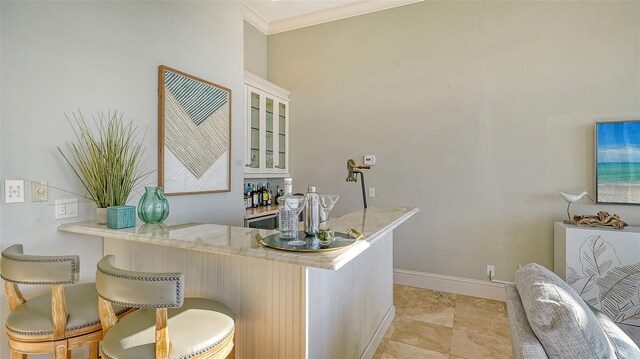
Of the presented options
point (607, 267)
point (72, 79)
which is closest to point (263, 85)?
point (72, 79)

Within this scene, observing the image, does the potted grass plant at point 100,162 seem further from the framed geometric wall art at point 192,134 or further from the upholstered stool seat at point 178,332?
the upholstered stool seat at point 178,332

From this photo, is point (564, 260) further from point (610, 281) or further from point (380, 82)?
point (380, 82)

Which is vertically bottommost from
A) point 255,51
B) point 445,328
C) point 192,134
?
point 445,328

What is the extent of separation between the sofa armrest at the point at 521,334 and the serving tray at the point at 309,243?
654mm

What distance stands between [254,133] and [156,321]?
272 cm

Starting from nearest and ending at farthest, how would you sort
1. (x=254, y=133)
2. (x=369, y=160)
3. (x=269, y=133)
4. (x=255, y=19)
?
1. (x=254, y=133)
2. (x=369, y=160)
3. (x=269, y=133)
4. (x=255, y=19)

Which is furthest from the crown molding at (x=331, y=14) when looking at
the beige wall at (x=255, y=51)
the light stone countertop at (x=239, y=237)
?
the light stone countertop at (x=239, y=237)

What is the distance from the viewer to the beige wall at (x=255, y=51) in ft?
13.0

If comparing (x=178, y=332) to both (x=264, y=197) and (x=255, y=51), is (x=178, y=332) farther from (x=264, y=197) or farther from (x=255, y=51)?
(x=255, y=51)

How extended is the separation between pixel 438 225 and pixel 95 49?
327 centimetres

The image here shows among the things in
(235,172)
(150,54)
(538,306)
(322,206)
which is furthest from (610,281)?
(150,54)

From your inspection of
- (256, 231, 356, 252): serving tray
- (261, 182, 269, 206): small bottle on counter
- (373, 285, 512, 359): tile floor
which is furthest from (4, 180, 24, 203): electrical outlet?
(261, 182, 269, 206): small bottle on counter

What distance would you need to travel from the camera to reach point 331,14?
153 inches

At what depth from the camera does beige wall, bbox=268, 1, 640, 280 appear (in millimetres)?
2867
